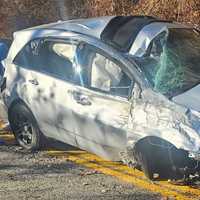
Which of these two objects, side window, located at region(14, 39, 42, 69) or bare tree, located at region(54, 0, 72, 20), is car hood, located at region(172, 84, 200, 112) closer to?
side window, located at region(14, 39, 42, 69)

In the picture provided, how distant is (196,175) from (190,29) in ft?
6.82

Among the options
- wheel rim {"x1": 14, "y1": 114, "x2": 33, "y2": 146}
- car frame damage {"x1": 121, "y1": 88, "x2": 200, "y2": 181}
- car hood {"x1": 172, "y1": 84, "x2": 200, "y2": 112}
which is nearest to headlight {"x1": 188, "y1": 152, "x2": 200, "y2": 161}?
car frame damage {"x1": 121, "y1": 88, "x2": 200, "y2": 181}

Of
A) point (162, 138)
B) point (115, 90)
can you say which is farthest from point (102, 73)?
point (162, 138)

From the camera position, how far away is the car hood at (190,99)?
5.43m

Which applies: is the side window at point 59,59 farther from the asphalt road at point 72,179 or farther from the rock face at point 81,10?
the rock face at point 81,10

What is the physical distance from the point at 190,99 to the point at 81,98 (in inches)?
53.6

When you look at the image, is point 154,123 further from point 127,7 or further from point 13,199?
point 127,7

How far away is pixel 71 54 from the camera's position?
660cm

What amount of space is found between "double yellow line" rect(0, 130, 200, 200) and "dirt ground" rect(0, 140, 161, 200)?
102 mm

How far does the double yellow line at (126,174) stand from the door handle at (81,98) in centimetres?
84

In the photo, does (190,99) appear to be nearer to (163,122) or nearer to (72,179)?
(163,122)

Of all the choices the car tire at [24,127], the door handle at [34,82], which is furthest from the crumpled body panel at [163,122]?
the car tire at [24,127]

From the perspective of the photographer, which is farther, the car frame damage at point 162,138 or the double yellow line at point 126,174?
the double yellow line at point 126,174

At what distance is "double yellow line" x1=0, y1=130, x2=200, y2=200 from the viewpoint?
18.6 feet
